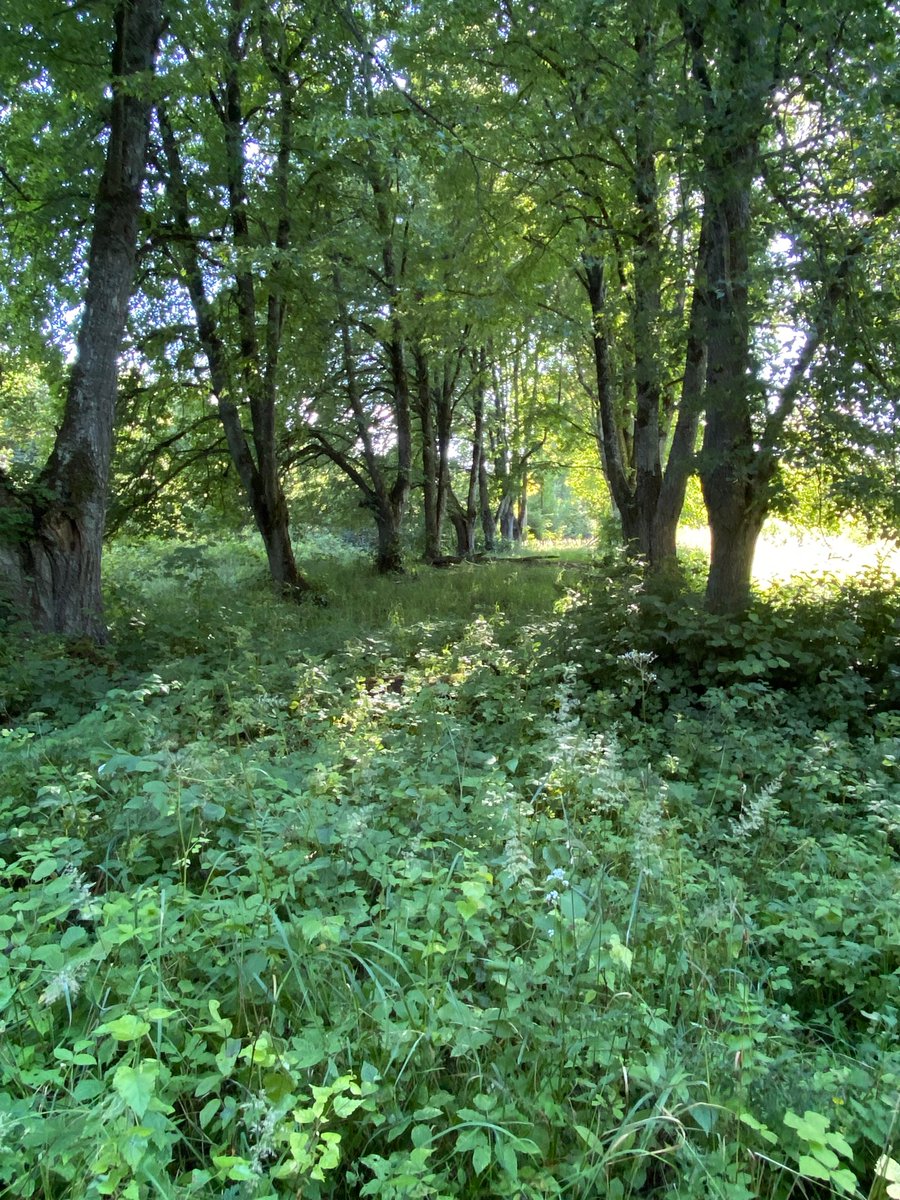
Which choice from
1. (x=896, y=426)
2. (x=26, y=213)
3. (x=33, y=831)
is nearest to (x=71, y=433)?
(x=26, y=213)

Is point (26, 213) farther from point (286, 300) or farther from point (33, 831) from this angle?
point (33, 831)

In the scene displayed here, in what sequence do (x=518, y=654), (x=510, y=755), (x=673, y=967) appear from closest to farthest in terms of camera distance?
(x=673, y=967) → (x=510, y=755) → (x=518, y=654)

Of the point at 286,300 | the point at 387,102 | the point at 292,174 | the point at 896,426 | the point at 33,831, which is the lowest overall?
the point at 33,831

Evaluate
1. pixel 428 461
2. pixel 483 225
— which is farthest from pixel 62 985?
pixel 428 461

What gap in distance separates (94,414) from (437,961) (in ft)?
23.9

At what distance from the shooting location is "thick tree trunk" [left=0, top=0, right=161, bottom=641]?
22.9 feet

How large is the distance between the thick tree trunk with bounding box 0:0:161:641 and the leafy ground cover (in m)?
2.48

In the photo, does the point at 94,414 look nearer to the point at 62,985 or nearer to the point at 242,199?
the point at 242,199

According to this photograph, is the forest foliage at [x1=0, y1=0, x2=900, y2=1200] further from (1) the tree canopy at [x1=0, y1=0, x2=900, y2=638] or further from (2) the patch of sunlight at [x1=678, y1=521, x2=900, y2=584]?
(2) the patch of sunlight at [x1=678, y1=521, x2=900, y2=584]

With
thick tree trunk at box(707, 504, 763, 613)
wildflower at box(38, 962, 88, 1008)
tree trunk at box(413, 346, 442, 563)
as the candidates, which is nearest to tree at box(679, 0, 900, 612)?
thick tree trunk at box(707, 504, 763, 613)

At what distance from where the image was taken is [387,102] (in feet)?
23.5

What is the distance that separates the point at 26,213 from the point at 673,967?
34.4 ft

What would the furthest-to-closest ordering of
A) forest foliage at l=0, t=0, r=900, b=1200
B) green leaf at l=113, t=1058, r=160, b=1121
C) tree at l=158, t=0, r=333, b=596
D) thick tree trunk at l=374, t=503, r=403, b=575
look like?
thick tree trunk at l=374, t=503, r=403, b=575 < tree at l=158, t=0, r=333, b=596 < forest foliage at l=0, t=0, r=900, b=1200 < green leaf at l=113, t=1058, r=160, b=1121

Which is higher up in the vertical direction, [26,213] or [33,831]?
[26,213]
